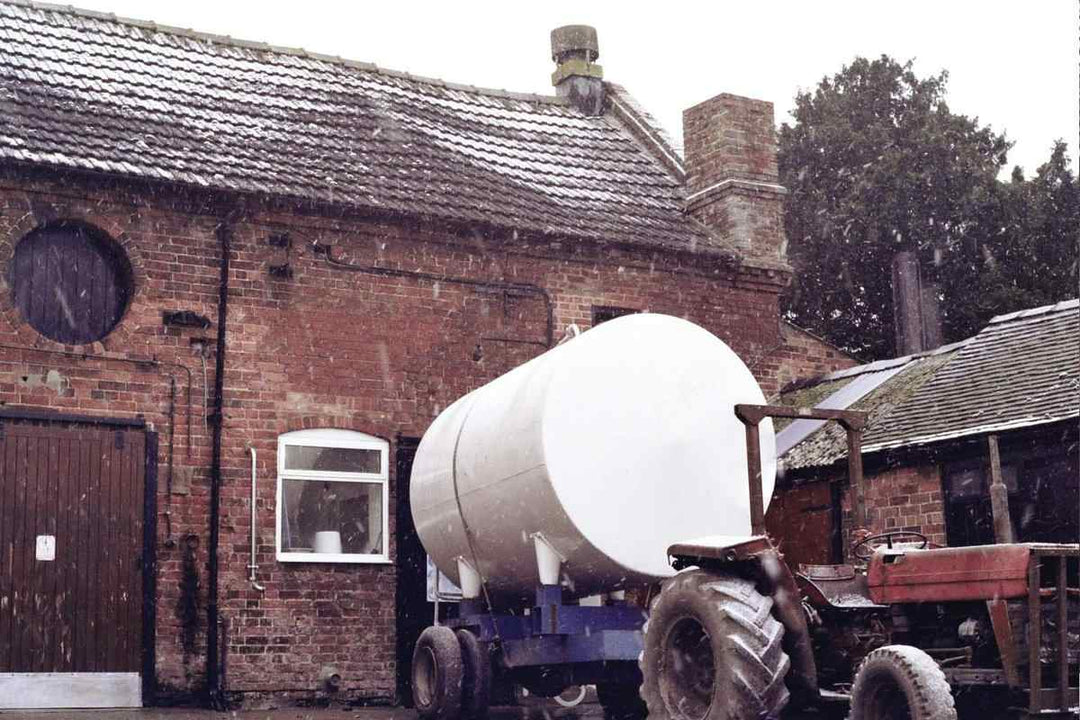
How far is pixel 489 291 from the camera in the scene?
656 inches

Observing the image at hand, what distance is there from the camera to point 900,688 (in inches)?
317

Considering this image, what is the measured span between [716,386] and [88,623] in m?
6.01

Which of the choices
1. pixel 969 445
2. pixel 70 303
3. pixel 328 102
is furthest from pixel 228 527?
pixel 969 445

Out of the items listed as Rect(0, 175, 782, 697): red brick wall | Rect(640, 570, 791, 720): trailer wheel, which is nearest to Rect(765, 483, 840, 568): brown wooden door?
Rect(0, 175, 782, 697): red brick wall

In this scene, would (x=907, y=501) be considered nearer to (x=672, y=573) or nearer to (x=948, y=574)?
(x=672, y=573)

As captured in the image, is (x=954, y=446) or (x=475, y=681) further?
(x=954, y=446)

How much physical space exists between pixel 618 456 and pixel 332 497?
197 inches

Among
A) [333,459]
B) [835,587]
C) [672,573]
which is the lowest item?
[835,587]

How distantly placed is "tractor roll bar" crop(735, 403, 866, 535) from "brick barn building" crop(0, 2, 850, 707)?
5.95 meters

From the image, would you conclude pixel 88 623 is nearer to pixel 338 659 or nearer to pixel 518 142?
pixel 338 659

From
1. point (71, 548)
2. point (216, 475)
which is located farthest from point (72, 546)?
point (216, 475)

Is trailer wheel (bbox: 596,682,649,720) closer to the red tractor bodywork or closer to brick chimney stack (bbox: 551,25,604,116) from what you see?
the red tractor bodywork

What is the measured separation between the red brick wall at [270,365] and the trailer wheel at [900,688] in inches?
299

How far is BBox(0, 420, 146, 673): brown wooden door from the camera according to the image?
1348cm
